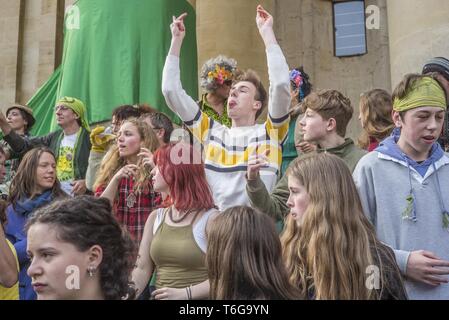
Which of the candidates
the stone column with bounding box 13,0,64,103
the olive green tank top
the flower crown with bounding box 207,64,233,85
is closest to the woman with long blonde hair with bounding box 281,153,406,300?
the olive green tank top

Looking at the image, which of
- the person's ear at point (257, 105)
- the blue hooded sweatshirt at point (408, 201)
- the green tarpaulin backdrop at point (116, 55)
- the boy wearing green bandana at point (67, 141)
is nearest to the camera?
the blue hooded sweatshirt at point (408, 201)

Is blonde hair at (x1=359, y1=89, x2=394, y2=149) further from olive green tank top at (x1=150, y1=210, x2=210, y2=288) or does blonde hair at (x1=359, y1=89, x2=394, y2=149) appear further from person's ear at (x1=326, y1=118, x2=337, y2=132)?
olive green tank top at (x1=150, y1=210, x2=210, y2=288)

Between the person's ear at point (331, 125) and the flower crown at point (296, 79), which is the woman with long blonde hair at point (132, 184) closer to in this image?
the person's ear at point (331, 125)

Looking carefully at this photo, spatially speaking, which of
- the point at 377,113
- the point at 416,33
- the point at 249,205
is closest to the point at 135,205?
the point at 249,205

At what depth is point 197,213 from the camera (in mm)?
4098

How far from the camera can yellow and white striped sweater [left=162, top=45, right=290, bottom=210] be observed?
4.64m

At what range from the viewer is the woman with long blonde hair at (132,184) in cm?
482

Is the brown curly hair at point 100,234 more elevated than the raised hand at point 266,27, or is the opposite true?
the raised hand at point 266,27

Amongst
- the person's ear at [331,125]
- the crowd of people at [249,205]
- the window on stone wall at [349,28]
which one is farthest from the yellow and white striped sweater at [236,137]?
the window on stone wall at [349,28]

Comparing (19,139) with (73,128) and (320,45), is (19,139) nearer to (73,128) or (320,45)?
(73,128)

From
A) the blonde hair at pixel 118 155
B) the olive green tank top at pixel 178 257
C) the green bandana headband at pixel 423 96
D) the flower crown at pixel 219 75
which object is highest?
the flower crown at pixel 219 75

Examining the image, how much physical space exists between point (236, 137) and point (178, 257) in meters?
1.22

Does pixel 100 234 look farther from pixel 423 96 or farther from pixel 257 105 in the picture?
pixel 257 105

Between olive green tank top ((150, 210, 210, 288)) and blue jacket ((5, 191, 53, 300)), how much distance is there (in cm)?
109
